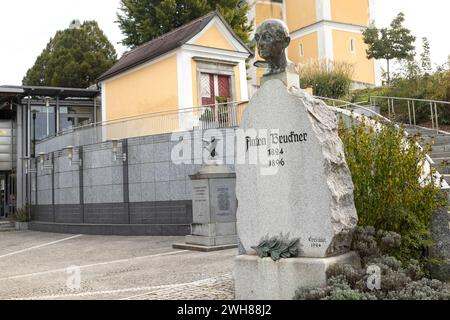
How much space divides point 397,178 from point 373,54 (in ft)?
88.1

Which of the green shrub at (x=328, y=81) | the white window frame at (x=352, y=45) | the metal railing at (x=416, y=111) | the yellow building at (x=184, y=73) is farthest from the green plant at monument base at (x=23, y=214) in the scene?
the white window frame at (x=352, y=45)

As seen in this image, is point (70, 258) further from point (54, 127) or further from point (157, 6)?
point (157, 6)

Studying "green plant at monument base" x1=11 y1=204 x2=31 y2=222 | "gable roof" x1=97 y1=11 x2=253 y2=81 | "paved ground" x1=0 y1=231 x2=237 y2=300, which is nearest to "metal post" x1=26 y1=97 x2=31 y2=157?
"green plant at monument base" x1=11 y1=204 x2=31 y2=222

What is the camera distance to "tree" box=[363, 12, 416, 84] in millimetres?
30203

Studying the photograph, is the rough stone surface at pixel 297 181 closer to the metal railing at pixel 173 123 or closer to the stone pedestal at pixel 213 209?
the stone pedestal at pixel 213 209

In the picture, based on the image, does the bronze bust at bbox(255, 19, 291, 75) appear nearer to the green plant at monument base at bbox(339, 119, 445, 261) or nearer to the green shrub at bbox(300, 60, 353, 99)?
the green plant at monument base at bbox(339, 119, 445, 261)

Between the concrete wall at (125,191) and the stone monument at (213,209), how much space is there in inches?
123

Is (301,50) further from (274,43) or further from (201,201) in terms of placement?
(274,43)

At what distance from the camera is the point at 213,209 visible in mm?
12797

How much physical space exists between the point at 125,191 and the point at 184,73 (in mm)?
5616

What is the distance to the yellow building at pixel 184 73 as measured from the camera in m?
20.1

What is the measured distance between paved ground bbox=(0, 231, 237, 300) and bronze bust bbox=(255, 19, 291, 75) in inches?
120

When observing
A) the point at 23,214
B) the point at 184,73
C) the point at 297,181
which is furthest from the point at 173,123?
the point at 297,181

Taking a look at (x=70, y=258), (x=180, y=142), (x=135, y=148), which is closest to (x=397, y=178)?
(x=70, y=258)
